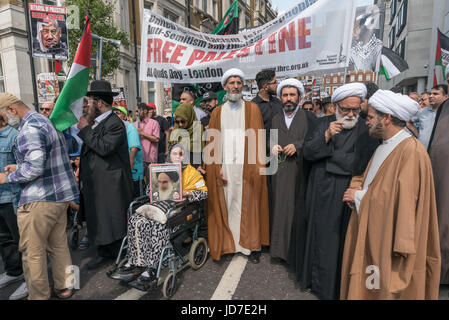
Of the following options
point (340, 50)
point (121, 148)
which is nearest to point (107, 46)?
point (121, 148)

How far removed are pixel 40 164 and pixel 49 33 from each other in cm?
579

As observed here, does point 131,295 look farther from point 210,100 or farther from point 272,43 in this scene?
point 210,100

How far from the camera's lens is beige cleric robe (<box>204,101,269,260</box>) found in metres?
3.40

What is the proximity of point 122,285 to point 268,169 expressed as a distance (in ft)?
6.82

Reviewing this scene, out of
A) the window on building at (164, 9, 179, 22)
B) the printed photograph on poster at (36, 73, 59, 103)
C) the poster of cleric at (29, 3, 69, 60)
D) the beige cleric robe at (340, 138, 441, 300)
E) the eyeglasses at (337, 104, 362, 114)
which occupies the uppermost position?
the window on building at (164, 9, 179, 22)

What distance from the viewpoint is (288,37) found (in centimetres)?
377

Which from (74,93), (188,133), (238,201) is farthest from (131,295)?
(74,93)

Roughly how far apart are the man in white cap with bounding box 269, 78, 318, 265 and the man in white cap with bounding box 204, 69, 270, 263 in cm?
20

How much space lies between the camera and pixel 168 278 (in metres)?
2.68

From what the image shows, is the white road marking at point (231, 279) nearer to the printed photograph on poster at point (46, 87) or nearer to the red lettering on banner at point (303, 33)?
the red lettering on banner at point (303, 33)

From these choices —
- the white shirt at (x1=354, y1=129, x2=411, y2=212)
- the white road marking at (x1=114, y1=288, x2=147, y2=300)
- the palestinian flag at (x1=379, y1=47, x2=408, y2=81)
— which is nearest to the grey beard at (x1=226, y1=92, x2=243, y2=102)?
the white shirt at (x1=354, y1=129, x2=411, y2=212)

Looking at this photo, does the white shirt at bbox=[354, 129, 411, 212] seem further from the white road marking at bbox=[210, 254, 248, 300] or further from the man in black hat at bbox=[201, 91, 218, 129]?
the man in black hat at bbox=[201, 91, 218, 129]

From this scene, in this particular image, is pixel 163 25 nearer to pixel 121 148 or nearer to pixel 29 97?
pixel 121 148
